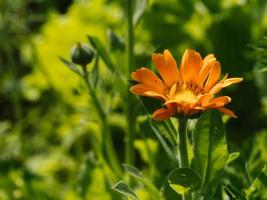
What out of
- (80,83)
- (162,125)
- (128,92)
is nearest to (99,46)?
(128,92)

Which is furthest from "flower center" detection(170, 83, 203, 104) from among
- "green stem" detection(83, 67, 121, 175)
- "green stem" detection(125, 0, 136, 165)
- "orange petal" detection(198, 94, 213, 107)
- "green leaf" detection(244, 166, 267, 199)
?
"green stem" detection(125, 0, 136, 165)

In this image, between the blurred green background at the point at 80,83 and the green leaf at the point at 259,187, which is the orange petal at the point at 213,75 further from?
the blurred green background at the point at 80,83

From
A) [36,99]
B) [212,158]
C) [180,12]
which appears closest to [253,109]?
[180,12]

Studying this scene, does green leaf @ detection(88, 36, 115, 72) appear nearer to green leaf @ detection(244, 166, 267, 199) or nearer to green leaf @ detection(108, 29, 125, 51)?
green leaf @ detection(108, 29, 125, 51)

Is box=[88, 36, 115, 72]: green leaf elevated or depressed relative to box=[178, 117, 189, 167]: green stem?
elevated

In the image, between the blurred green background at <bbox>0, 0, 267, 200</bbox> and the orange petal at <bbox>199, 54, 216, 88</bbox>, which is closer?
the orange petal at <bbox>199, 54, 216, 88</bbox>

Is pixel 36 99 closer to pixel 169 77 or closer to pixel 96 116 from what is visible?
pixel 96 116

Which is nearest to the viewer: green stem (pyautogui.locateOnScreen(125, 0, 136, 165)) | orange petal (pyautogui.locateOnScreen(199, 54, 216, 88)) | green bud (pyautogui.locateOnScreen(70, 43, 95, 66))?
orange petal (pyautogui.locateOnScreen(199, 54, 216, 88))
